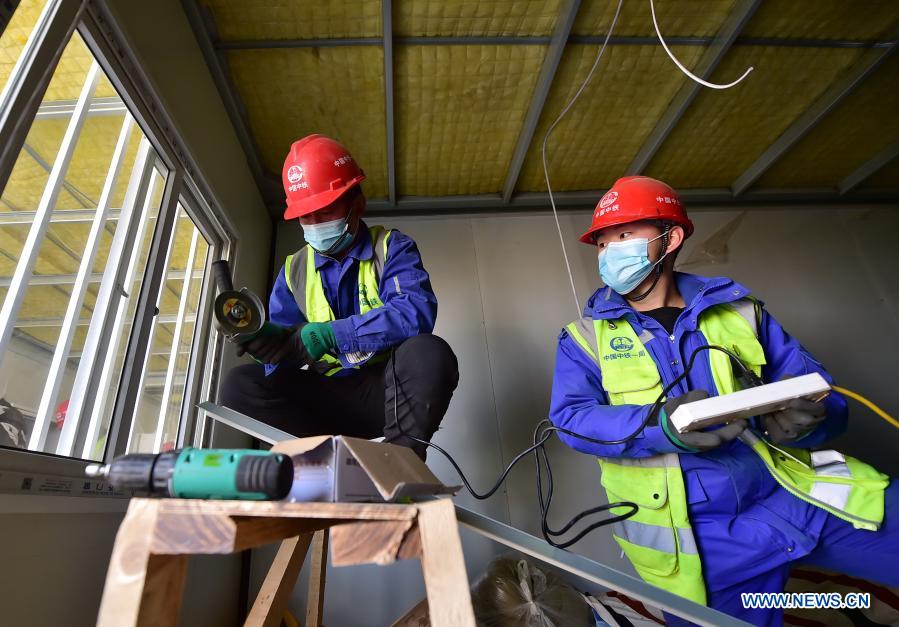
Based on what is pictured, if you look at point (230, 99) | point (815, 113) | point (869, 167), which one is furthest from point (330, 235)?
point (869, 167)

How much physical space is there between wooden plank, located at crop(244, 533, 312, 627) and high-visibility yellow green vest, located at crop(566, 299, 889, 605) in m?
0.85

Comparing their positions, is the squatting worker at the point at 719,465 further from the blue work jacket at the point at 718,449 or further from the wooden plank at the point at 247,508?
the wooden plank at the point at 247,508

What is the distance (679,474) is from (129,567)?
119 cm

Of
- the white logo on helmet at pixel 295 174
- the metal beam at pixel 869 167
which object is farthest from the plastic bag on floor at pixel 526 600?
the metal beam at pixel 869 167

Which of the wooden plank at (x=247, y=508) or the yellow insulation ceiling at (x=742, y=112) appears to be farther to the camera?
the yellow insulation ceiling at (x=742, y=112)

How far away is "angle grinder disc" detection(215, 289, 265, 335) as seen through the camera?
1.05m

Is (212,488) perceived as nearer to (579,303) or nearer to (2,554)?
(2,554)

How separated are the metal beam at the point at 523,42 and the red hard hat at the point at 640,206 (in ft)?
2.25

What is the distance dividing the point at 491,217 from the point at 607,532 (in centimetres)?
171

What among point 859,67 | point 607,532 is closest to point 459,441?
point 607,532

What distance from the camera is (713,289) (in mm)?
1462

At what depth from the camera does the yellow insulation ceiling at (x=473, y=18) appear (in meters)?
1.79

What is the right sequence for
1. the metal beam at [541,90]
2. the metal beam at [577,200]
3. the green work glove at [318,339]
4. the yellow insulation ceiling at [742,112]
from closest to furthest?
1. the green work glove at [318,339]
2. the metal beam at [541,90]
3. the yellow insulation ceiling at [742,112]
4. the metal beam at [577,200]

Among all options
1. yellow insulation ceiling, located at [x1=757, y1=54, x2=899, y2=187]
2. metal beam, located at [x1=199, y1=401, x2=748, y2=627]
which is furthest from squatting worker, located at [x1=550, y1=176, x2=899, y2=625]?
yellow insulation ceiling, located at [x1=757, y1=54, x2=899, y2=187]
